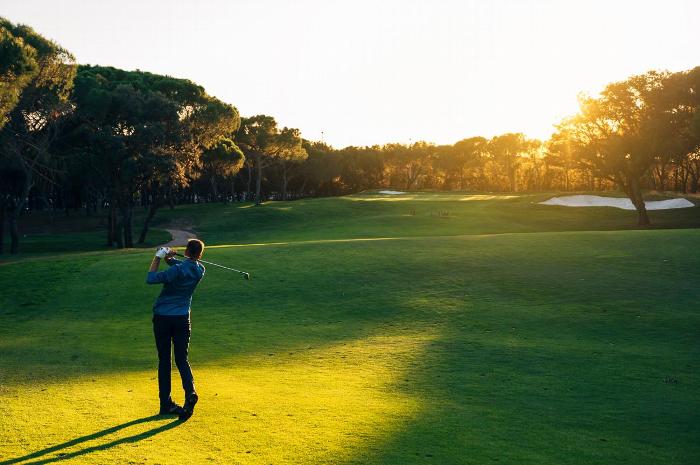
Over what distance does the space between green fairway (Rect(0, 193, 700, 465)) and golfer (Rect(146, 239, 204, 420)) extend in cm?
55

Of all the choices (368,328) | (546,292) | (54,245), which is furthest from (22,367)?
(54,245)

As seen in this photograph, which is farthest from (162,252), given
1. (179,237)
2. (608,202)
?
(608,202)

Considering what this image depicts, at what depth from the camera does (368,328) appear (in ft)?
66.0

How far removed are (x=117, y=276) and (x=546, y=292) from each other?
1811cm

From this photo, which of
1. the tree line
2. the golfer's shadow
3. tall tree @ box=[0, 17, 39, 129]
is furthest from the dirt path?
the golfer's shadow

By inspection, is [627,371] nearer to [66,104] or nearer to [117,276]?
[117,276]

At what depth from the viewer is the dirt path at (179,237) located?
2322 inches

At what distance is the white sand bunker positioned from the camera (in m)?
69.2

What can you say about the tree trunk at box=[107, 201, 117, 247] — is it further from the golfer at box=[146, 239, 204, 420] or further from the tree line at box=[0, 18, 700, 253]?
the golfer at box=[146, 239, 204, 420]

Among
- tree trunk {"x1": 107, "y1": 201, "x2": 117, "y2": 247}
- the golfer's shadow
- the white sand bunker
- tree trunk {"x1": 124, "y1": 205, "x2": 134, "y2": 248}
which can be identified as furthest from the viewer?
the white sand bunker

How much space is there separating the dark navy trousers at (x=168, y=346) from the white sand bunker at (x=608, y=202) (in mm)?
68527

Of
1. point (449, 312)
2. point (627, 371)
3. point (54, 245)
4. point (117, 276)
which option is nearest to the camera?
point (627, 371)

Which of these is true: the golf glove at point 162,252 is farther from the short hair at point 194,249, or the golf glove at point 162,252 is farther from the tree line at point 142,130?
the tree line at point 142,130

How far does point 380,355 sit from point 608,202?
2565 inches
